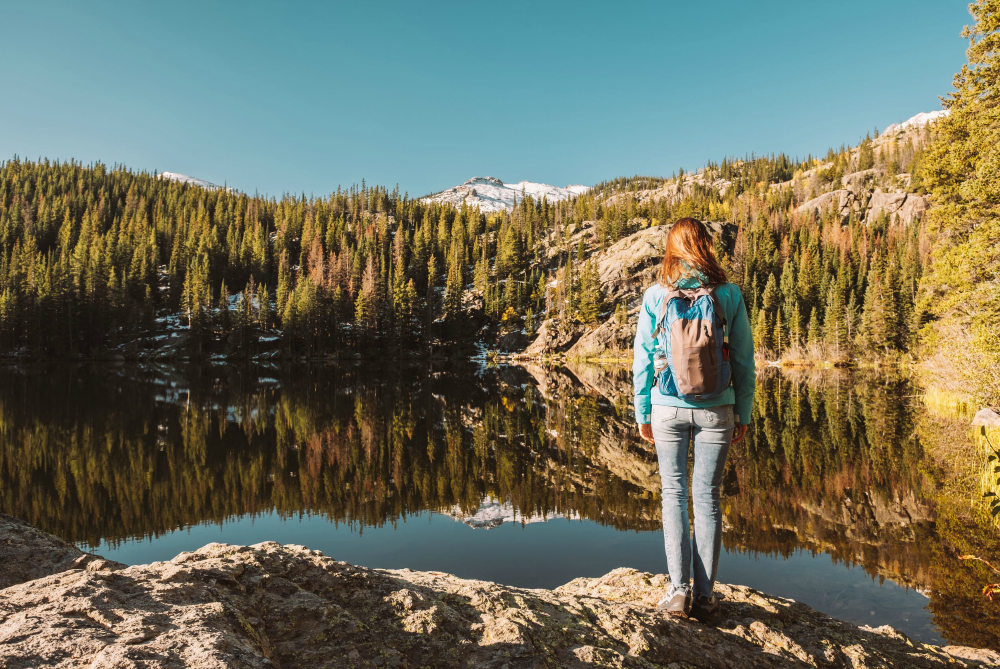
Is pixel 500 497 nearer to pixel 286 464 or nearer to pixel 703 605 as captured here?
pixel 286 464

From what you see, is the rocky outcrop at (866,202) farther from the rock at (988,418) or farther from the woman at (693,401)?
the woman at (693,401)

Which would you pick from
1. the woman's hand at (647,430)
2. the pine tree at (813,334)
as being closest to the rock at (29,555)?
the woman's hand at (647,430)

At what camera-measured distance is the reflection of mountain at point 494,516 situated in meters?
8.73

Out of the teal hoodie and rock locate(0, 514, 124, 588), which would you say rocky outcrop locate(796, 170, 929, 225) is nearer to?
the teal hoodie

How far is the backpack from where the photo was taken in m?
3.33

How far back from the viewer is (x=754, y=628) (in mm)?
3381

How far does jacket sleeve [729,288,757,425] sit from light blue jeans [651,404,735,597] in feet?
0.51

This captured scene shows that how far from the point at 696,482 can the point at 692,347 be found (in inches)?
37.3

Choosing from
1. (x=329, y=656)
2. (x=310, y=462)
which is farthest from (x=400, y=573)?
(x=310, y=462)

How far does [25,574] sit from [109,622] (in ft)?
8.28

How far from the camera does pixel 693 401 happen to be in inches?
134

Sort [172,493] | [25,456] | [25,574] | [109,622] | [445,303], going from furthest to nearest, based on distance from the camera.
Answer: [445,303] < [25,456] < [172,493] < [25,574] < [109,622]

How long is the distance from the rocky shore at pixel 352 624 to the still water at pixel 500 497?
8.32 ft

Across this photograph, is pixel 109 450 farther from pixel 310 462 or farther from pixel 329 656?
pixel 329 656
